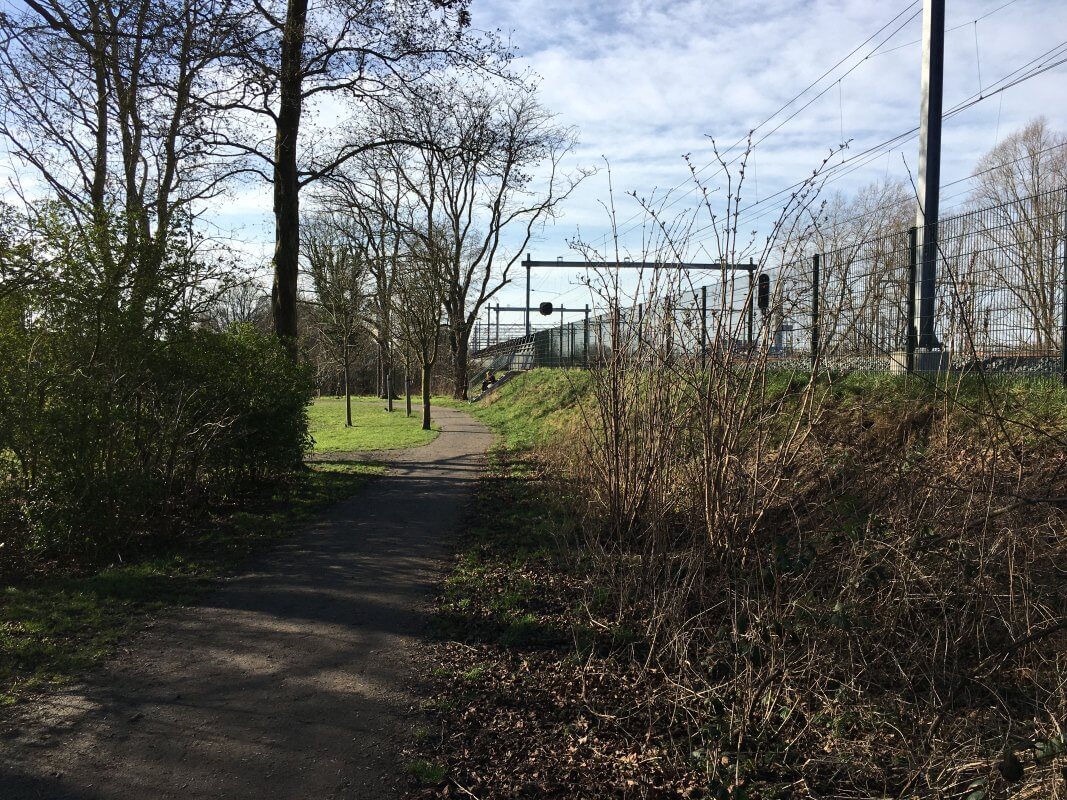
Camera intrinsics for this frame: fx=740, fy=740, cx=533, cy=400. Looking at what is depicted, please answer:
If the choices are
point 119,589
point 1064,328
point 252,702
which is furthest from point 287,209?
point 1064,328

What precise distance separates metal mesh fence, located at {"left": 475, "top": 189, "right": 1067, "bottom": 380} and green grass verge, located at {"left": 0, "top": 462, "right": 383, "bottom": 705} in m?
4.31

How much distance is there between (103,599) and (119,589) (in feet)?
0.69

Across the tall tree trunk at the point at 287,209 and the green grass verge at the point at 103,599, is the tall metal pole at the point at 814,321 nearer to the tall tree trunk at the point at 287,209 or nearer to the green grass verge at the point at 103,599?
the green grass verge at the point at 103,599

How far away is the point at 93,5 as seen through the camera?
308 inches

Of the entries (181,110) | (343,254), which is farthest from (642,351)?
(343,254)

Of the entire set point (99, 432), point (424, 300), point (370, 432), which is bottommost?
point (370, 432)

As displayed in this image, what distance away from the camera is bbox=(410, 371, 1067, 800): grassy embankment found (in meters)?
3.49

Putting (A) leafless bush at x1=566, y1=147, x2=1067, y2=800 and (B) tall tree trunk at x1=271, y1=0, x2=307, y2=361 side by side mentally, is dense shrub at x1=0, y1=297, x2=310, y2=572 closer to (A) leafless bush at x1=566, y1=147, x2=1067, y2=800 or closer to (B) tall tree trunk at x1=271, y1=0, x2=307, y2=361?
(B) tall tree trunk at x1=271, y1=0, x2=307, y2=361

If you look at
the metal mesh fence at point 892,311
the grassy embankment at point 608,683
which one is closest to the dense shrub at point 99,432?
the grassy embankment at point 608,683

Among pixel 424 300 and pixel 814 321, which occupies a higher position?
→ pixel 424 300

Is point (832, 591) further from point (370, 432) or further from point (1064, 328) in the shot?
point (370, 432)

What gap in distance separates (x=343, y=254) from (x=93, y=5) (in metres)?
24.5

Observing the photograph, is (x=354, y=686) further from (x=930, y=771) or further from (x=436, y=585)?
(x=930, y=771)

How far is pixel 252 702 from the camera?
427cm
